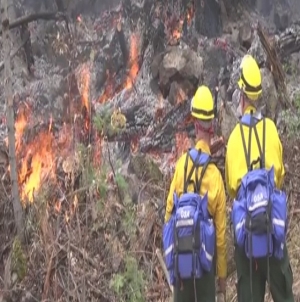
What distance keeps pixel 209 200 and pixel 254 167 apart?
41 cm

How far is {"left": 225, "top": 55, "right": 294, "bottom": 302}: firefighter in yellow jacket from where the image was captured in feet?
15.0

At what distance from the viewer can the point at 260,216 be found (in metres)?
4.38

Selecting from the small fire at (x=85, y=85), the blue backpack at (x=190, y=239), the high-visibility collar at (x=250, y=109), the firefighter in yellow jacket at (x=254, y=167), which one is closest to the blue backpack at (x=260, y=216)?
the firefighter in yellow jacket at (x=254, y=167)

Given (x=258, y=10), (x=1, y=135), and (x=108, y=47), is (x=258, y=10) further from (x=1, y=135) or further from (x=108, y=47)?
(x=1, y=135)

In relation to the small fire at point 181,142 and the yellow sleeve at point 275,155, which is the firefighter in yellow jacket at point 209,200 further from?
the small fire at point 181,142

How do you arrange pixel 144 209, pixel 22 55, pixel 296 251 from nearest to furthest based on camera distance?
pixel 296 251
pixel 144 209
pixel 22 55

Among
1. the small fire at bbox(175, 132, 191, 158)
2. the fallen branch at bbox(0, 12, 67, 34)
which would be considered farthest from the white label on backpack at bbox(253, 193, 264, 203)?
the fallen branch at bbox(0, 12, 67, 34)

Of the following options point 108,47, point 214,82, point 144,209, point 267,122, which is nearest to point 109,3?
point 108,47

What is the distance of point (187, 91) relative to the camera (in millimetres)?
9258

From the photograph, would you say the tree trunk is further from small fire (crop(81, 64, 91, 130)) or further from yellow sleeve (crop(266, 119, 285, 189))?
yellow sleeve (crop(266, 119, 285, 189))

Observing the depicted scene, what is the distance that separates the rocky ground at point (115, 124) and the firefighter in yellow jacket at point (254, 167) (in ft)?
5.78

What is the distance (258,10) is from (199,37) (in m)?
1.13

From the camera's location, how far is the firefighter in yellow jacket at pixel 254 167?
459 centimetres

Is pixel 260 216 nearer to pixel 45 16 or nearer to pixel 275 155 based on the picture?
pixel 275 155
